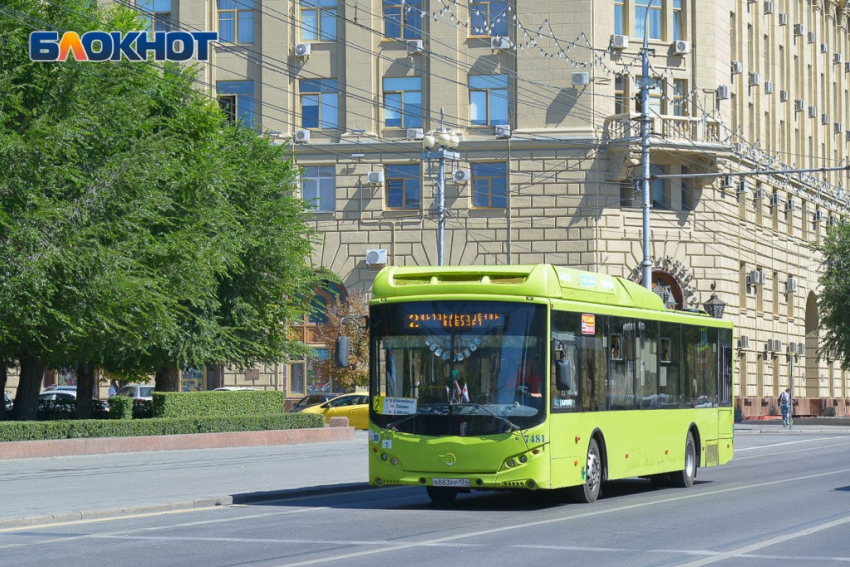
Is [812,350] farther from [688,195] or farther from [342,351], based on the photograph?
[342,351]

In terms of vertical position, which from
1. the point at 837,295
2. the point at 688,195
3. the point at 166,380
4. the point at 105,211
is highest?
the point at 688,195

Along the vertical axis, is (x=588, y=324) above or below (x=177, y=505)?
above

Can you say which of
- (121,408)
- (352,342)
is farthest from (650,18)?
(121,408)

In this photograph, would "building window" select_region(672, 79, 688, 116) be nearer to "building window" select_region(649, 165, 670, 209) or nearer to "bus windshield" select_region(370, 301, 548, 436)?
"building window" select_region(649, 165, 670, 209)

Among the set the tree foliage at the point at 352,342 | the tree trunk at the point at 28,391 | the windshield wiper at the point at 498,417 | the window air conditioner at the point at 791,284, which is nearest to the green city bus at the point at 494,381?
the windshield wiper at the point at 498,417

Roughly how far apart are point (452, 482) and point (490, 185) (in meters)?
37.0

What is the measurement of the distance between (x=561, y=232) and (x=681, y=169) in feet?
18.1

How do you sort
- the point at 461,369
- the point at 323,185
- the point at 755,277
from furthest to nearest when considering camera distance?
the point at 755,277 → the point at 323,185 → the point at 461,369

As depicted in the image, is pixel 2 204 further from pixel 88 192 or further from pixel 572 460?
pixel 572 460

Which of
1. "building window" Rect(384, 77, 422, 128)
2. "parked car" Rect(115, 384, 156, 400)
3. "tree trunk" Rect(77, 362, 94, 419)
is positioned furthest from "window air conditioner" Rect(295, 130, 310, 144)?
"tree trunk" Rect(77, 362, 94, 419)

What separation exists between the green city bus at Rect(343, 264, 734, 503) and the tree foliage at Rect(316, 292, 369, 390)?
→ 104ft

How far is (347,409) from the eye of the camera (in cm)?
4547

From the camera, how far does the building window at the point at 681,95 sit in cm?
5447

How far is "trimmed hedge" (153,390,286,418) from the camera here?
36.6 meters
